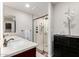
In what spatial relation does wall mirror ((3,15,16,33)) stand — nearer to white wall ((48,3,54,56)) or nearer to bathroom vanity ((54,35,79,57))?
white wall ((48,3,54,56))

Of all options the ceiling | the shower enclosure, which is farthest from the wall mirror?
the shower enclosure

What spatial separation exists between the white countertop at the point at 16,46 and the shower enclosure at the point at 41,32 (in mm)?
97

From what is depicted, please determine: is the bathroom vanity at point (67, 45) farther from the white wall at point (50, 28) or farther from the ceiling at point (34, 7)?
the ceiling at point (34, 7)

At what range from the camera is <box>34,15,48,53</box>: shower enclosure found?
112 cm

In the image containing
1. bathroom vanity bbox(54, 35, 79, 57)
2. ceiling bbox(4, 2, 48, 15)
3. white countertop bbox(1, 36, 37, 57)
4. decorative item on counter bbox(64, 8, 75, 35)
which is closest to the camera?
white countertop bbox(1, 36, 37, 57)

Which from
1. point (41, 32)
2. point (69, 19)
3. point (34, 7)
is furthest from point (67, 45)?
point (34, 7)

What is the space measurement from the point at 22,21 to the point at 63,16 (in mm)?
607

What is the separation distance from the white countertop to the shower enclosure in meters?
0.10

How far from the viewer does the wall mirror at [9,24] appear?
1021 mm

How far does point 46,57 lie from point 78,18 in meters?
0.77

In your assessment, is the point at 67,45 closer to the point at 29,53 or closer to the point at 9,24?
the point at 29,53

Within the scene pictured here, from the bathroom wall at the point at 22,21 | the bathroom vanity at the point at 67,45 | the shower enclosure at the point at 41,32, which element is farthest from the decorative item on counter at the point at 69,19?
the bathroom wall at the point at 22,21

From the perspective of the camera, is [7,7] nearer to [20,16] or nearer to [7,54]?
[20,16]

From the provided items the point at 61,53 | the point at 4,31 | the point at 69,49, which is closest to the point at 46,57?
the point at 61,53
